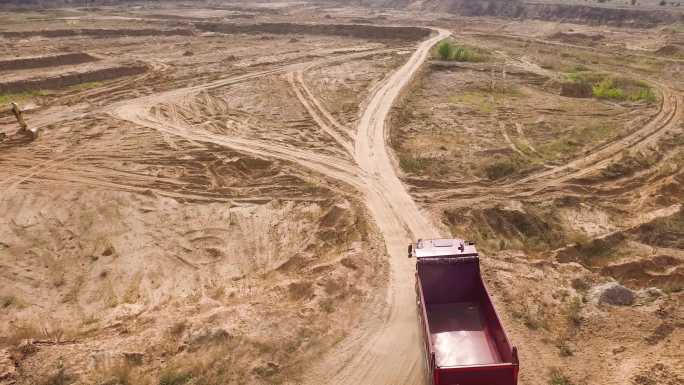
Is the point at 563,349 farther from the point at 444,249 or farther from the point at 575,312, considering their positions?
the point at 444,249

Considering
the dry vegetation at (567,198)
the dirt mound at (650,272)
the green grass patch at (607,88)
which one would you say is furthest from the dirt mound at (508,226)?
the green grass patch at (607,88)

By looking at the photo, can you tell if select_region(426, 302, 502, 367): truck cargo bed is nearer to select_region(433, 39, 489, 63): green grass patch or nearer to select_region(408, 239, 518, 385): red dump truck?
select_region(408, 239, 518, 385): red dump truck

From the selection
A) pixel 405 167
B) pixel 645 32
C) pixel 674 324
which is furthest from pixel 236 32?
pixel 674 324

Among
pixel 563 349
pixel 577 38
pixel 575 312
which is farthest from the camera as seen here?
pixel 577 38

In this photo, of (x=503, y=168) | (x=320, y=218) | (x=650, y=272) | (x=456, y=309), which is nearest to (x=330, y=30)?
(x=503, y=168)

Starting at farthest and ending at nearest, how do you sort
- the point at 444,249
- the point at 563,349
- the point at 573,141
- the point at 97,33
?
the point at 97,33 → the point at 573,141 → the point at 444,249 → the point at 563,349
